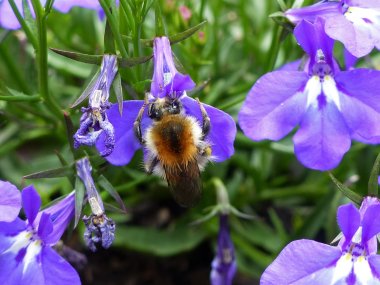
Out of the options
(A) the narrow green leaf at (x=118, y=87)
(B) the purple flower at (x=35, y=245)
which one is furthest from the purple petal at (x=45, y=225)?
(A) the narrow green leaf at (x=118, y=87)

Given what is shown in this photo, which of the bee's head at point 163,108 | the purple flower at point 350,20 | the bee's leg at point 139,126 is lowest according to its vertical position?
the bee's leg at point 139,126

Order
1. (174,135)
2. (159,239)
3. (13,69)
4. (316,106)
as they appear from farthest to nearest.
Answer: (159,239), (13,69), (316,106), (174,135)

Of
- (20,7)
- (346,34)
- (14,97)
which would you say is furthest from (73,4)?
(346,34)

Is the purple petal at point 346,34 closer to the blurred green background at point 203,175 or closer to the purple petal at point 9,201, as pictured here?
the blurred green background at point 203,175

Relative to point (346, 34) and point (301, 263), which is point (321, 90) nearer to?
point (346, 34)

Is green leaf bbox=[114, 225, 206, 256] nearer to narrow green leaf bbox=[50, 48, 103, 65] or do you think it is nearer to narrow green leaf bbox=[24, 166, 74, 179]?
narrow green leaf bbox=[24, 166, 74, 179]

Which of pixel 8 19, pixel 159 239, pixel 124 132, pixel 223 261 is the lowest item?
pixel 159 239
